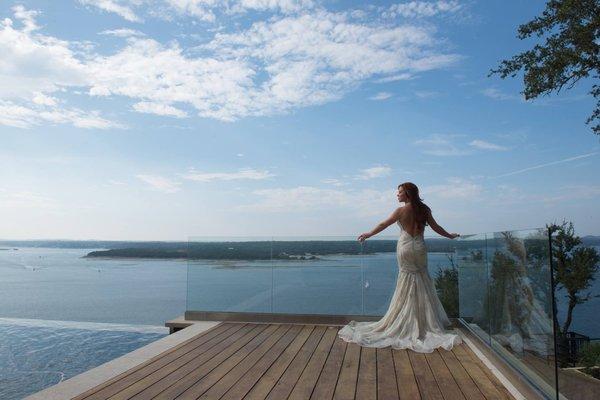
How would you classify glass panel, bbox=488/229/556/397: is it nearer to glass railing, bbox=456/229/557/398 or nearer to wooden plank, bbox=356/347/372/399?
glass railing, bbox=456/229/557/398

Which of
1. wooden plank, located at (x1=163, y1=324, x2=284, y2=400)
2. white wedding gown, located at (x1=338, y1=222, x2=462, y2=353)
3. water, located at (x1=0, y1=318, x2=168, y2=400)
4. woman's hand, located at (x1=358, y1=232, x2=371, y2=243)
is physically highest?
woman's hand, located at (x1=358, y1=232, x2=371, y2=243)

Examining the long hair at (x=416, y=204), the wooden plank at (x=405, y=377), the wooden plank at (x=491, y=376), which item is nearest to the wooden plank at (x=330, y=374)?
the wooden plank at (x=405, y=377)

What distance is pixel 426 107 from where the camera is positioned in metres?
17.6

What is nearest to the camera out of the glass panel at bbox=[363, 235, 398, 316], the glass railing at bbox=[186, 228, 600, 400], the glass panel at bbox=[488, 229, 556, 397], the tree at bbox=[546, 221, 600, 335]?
the glass panel at bbox=[488, 229, 556, 397]

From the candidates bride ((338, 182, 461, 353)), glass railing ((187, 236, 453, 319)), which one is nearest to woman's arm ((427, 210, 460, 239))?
bride ((338, 182, 461, 353))

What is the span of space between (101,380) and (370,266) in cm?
350

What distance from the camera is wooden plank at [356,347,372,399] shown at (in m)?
3.17

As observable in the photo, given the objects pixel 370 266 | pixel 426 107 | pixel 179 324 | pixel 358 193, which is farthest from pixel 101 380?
pixel 358 193

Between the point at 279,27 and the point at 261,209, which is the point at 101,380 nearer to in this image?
the point at 279,27

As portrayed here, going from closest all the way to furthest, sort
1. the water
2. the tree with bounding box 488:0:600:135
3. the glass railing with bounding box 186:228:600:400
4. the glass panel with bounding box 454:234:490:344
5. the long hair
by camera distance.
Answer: the glass panel with bounding box 454:234:490:344 < the glass railing with bounding box 186:228:600:400 < the long hair < the water < the tree with bounding box 488:0:600:135

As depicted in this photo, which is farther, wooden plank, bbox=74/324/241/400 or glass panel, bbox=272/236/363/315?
glass panel, bbox=272/236/363/315

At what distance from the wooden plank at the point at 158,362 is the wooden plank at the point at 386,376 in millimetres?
1702

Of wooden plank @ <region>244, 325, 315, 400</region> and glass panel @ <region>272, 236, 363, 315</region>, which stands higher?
glass panel @ <region>272, 236, 363, 315</region>

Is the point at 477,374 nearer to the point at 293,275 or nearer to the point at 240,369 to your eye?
the point at 240,369
